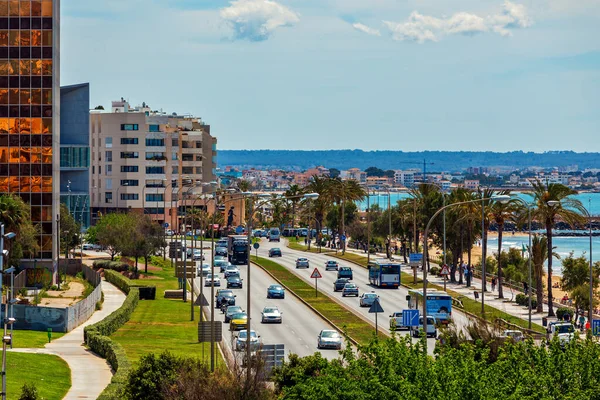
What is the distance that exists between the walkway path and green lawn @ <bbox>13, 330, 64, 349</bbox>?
0.52 meters

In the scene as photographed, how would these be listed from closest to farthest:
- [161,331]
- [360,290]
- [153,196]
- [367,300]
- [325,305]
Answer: [161,331], [367,300], [325,305], [360,290], [153,196]

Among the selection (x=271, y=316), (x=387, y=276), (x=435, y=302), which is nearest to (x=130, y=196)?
(x=387, y=276)

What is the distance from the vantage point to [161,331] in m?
66.2

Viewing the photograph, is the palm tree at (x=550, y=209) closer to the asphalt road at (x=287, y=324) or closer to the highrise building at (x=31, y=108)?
the asphalt road at (x=287, y=324)

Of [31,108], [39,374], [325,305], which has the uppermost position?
[31,108]

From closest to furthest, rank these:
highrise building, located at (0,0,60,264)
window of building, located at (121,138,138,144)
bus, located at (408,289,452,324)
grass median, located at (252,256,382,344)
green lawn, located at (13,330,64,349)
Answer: green lawn, located at (13,330,64,349) < grass median, located at (252,256,382,344) < bus, located at (408,289,452,324) < highrise building, located at (0,0,60,264) < window of building, located at (121,138,138,144)

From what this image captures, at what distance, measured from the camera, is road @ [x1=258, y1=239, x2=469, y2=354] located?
7385 centimetres

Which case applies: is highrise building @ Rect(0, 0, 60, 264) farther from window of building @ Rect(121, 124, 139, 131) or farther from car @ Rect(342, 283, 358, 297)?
window of building @ Rect(121, 124, 139, 131)

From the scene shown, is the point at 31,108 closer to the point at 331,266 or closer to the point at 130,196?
the point at 331,266

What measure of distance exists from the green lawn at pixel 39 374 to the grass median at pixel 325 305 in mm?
11987

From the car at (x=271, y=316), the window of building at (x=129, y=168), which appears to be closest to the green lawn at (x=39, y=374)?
the car at (x=271, y=316)

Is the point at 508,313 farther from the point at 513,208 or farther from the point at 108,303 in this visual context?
the point at 108,303

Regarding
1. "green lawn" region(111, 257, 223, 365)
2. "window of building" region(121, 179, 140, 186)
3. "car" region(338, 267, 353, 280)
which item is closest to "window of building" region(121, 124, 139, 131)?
"window of building" region(121, 179, 140, 186)

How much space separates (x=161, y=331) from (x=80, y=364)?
12.1 m
